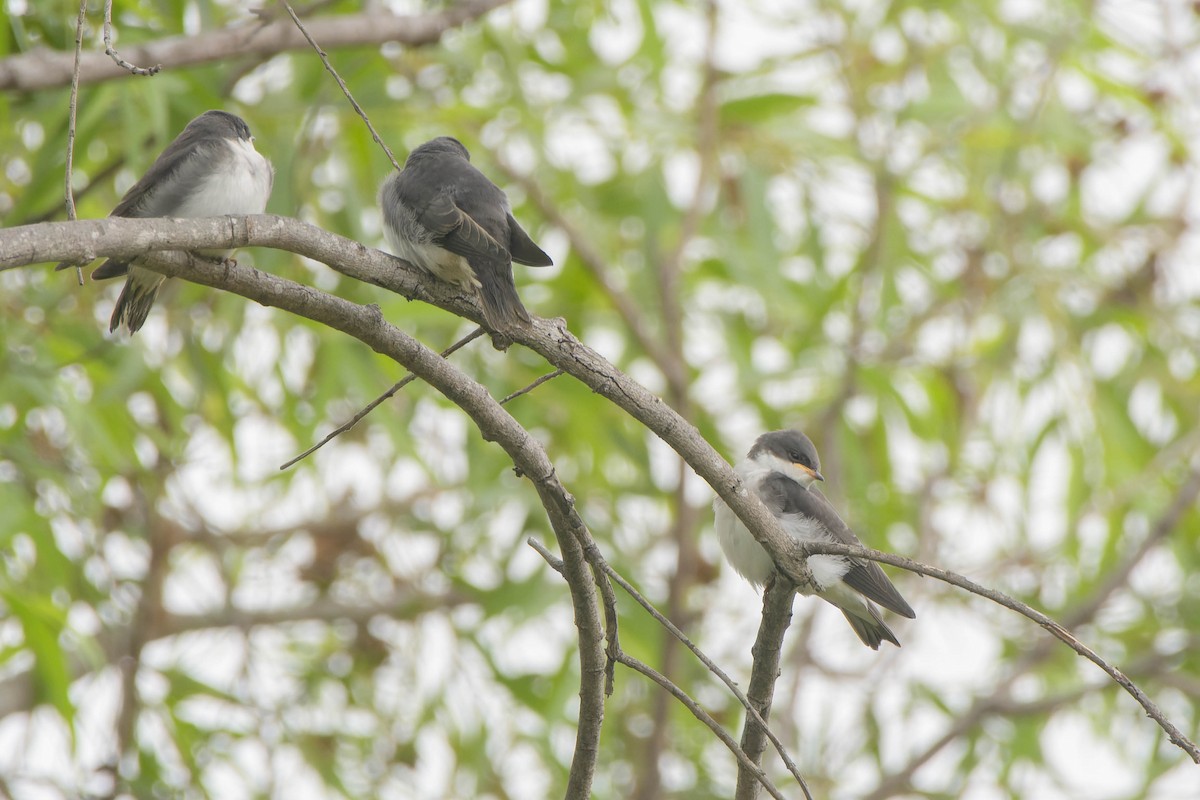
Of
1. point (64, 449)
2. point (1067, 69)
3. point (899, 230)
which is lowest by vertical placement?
point (64, 449)

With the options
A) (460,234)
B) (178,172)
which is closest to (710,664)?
(460,234)

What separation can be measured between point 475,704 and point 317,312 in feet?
13.3

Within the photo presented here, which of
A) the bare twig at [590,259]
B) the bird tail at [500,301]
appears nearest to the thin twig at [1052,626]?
the bird tail at [500,301]

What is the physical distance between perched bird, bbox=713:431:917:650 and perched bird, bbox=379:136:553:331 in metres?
0.82

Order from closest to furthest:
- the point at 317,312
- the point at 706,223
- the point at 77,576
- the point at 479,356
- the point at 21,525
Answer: the point at 317,312
the point at 21,525
the point at 77,576
the point at 479,356
the point at 706,223

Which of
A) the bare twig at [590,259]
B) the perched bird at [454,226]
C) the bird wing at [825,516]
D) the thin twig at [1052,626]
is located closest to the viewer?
the thin twig at [1052,626]

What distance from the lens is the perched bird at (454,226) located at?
2701 millimetres

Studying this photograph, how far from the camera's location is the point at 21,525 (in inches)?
173

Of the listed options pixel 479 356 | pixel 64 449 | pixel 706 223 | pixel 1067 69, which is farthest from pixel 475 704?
pixel 1067 69

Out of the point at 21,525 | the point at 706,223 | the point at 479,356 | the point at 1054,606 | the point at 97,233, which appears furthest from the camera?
the point at 1054,606

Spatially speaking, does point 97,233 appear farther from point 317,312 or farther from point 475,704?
point 475,704

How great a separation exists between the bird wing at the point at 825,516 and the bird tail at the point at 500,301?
3.85ft

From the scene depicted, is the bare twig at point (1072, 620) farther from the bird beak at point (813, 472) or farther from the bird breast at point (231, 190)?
the bird breast at point (231, 190)

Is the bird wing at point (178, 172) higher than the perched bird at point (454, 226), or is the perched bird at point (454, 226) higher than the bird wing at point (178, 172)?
the perched bird at point (454, 226)
